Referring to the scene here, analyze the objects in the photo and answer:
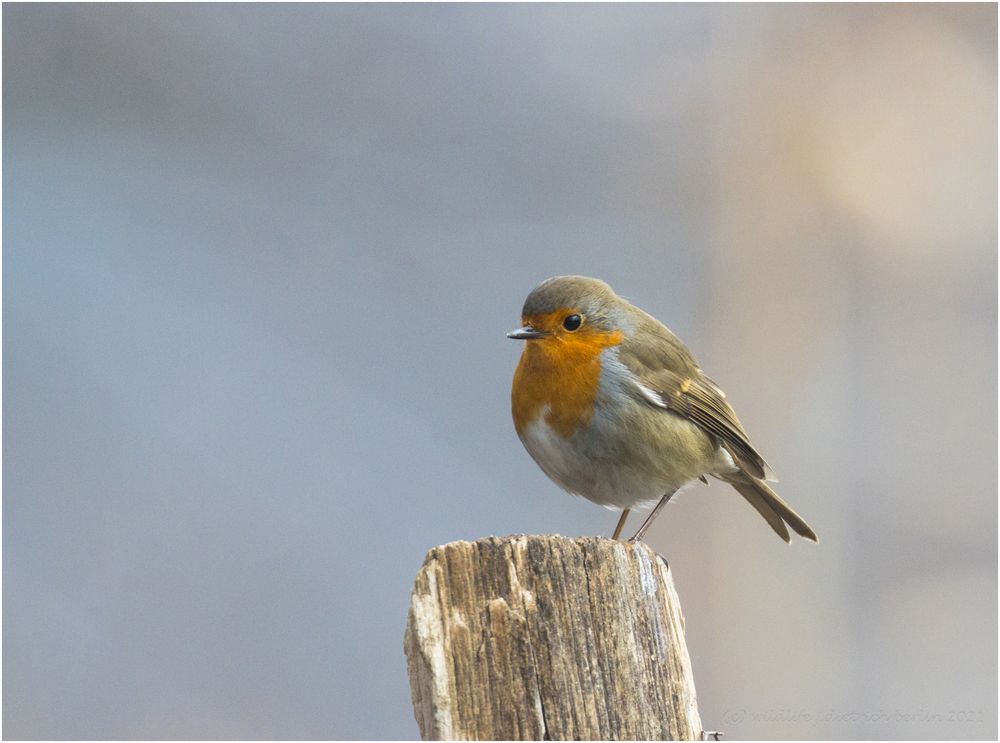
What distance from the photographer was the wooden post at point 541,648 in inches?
69.7

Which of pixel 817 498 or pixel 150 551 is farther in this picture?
pixel 817 498

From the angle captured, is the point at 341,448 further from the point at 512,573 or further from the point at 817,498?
the point at 512,573

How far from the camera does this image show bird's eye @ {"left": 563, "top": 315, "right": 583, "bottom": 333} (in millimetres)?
3145

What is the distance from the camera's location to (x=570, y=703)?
1.78 m

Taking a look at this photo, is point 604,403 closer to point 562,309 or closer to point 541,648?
point 562,309

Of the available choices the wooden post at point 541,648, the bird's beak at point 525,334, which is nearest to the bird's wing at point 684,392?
the bird's beak at point 525,334

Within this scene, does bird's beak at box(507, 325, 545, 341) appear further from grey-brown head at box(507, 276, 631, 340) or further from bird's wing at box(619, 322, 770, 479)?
bird's wing at box(619, 322, 770, 479)

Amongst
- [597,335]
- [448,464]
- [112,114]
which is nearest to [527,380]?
[597,335]

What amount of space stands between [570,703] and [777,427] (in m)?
3.80

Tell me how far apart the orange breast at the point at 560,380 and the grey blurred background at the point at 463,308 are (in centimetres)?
151

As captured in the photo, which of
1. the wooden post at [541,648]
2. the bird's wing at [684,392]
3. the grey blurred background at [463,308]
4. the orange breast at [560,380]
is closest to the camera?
the wooden post at [541,648]

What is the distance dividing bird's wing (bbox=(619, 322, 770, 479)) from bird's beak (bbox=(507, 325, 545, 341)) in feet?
0.81

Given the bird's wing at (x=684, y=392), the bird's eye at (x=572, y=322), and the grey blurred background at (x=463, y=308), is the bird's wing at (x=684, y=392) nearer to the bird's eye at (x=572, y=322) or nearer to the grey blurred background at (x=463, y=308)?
the bird's eye at (x=572, y=322)

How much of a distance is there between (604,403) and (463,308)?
208 cm
